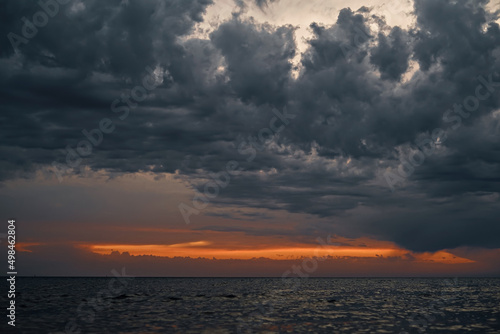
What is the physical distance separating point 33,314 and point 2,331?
16985 mm

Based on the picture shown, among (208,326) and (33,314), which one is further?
(33,314)

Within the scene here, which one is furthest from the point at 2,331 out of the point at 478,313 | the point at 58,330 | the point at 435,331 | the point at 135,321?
the point at 478,313

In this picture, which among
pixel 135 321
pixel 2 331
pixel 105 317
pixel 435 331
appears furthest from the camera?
pixel 105 317

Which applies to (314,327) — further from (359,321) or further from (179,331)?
(179,331)

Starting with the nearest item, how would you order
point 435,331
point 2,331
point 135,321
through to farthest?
point 2,331 → point 435,331 → point 135,321

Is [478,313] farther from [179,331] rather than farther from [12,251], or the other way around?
[12,251]

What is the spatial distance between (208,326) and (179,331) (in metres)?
4.24

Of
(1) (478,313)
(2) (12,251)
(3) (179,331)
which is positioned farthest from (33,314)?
(1) (478,313)

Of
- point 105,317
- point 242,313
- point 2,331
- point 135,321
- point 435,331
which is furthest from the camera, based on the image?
point 242,313

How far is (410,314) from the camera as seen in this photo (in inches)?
2233

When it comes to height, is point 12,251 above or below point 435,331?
above

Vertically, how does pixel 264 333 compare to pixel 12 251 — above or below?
below

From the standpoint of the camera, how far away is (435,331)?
137 ft

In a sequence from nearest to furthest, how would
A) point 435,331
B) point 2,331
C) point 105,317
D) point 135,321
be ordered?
1. point 2,331
2. point 435,331
3. point 135,321
4. point 105,317
